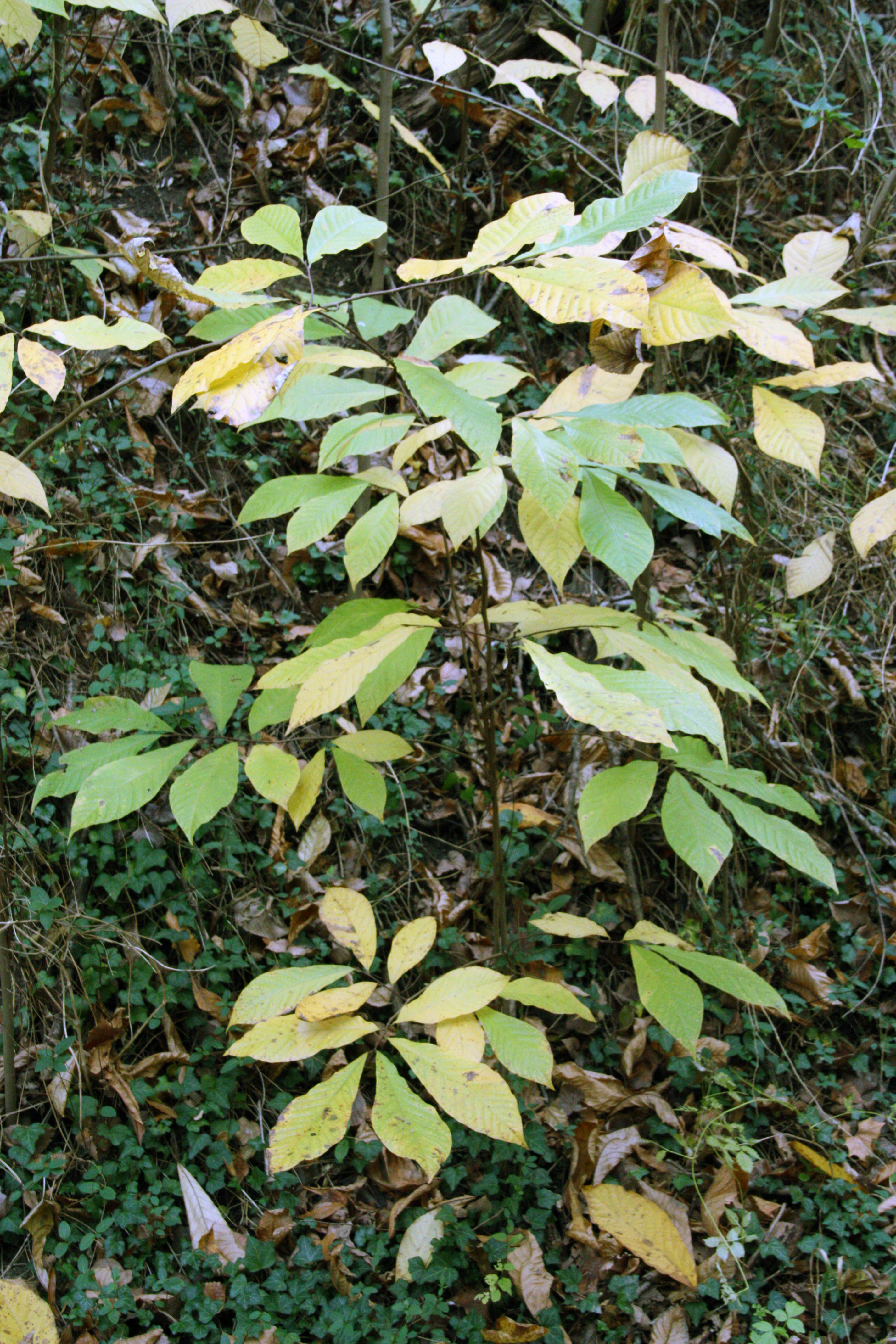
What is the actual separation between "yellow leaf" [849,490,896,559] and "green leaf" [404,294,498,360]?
762 millimetres

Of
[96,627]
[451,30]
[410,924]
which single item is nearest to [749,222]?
[451,30]

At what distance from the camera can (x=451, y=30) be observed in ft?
11.6

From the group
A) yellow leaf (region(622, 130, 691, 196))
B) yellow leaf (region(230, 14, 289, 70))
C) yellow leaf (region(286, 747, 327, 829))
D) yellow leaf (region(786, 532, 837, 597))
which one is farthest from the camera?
yellow leaf (region(230, 14, 289, 70))

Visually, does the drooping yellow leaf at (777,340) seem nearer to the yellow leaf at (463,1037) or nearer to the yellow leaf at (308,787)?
the yellow leaf at (308,787)

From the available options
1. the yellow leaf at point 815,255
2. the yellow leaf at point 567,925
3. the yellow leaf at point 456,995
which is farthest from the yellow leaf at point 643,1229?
the yellow leaf at point 815,255

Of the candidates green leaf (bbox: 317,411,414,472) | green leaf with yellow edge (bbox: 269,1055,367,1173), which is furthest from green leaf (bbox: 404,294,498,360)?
green leaf with yellow edge (bbox: 269,1055,367,1173)

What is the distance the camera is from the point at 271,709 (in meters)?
1.61

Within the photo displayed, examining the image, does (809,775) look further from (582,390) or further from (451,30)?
(451,30)

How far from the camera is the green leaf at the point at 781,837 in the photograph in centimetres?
165

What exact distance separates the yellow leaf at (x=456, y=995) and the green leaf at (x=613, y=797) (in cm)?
29

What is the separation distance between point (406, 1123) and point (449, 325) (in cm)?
128

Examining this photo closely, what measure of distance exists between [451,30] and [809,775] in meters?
3.18

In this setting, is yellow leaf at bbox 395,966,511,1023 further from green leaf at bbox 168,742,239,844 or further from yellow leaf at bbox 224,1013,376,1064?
green leaf at bbox 168,742,239,844

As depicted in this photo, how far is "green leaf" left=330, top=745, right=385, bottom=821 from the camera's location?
165 centimetres
